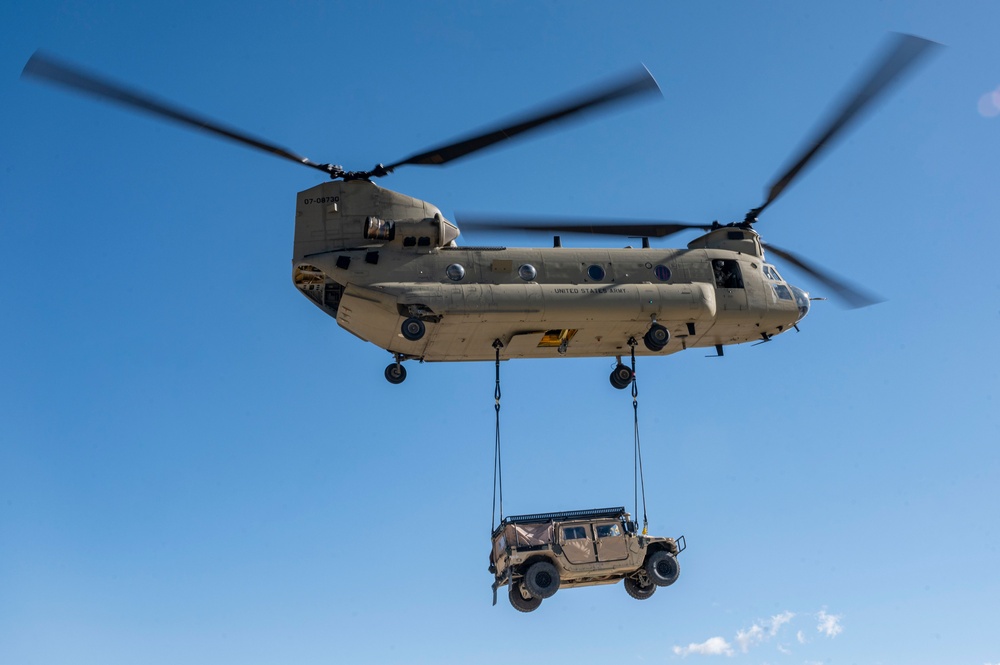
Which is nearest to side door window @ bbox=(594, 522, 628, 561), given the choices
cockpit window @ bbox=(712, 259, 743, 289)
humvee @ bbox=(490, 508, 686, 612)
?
humvee @ bbox=(490, 508, 686, 612)

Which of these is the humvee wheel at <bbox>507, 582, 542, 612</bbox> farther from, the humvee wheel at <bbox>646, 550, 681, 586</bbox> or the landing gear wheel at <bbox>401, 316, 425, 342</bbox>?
the landing gear wheel at <bbox>401, 316, 425, 342</bbox>

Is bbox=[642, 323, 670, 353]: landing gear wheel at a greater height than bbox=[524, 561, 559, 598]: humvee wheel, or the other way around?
bbox=[642, 323, 670, 353]: landing gear wheel

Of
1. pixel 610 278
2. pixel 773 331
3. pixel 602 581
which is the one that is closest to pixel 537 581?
pixel 602 581

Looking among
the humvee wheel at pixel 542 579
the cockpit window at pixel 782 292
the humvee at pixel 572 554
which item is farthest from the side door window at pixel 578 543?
the cockpit window at pixel 782 292

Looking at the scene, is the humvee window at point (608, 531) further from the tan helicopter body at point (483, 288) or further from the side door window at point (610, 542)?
the tan helicopter body at point (483, 288)

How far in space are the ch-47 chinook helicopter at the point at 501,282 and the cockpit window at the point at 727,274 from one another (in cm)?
3

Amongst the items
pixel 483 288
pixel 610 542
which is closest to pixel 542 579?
pixel 610 542

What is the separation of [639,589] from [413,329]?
7587mm

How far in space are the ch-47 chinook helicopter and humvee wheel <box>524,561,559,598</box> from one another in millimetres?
5113

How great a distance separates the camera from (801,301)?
81.2ft

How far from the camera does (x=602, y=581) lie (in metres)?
21.8

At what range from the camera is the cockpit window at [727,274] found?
24.1 meters

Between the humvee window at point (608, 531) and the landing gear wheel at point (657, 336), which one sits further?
the landing gear wheel at point (657, 336)

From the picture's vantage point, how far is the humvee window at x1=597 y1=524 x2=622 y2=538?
21328 millimetres
